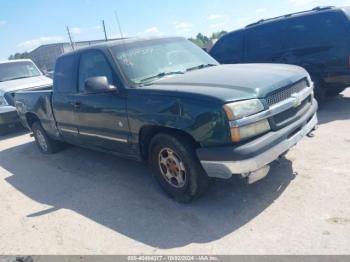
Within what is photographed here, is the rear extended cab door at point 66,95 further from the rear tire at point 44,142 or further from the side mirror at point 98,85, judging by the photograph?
the side mirror at point 98,85

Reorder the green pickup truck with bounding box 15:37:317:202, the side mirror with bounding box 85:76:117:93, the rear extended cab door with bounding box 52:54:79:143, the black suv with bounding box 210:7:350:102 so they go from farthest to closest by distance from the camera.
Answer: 1. the black suv with bounding box 210:7:350:102
2. the rear extended cab door with bounding box 52:54:79:143
3. the side mirror with bounding box 85:76:117:93
4. the green pickup truck with bounding box 15:37:317:202

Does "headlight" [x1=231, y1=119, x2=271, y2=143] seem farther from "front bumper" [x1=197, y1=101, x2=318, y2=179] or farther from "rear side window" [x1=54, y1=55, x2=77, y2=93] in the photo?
"rear side window" [x1=54, y1=55, x2=77, y2=93]

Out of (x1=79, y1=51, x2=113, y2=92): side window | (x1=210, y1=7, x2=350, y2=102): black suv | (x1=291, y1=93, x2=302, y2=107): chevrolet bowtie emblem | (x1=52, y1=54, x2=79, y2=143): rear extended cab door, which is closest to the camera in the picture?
(x1=291, y1=93, x2=302, y2=107): chevrolet bowtie emblem

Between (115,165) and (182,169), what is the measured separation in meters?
2.13

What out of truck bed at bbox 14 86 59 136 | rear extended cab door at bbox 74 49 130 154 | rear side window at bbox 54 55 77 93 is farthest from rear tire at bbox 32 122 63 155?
rear extended cab door at bbox 74 49 130 154

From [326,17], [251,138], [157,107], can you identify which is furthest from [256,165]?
[326,17]

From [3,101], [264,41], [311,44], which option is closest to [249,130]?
[311,44]

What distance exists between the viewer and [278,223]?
3320mm

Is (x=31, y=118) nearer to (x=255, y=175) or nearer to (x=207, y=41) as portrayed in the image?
(x=255, y=175)

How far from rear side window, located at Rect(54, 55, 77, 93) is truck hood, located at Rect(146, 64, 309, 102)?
5.91 ft

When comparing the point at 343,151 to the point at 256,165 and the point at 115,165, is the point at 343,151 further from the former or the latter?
the point at 115,165

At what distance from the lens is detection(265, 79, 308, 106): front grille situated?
3.51 meters

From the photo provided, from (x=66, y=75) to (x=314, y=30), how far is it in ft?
15.9

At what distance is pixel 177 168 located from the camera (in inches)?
151
